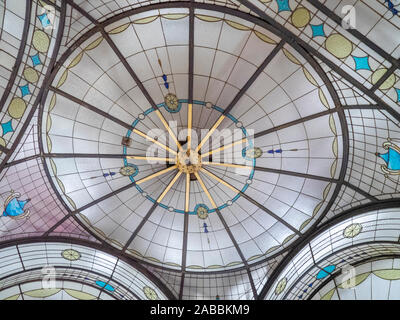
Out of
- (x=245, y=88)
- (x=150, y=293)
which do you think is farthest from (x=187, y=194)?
(x=150, y=293)

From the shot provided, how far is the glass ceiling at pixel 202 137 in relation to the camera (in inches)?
495

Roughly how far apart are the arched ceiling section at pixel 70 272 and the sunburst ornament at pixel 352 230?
8.79 m

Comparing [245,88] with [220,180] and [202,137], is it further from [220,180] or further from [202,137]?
[220,180]

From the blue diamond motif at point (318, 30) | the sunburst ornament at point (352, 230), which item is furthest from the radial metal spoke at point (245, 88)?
the sunburst ornament at point (352, 230)

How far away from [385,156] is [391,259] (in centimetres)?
563

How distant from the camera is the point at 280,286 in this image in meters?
17.8

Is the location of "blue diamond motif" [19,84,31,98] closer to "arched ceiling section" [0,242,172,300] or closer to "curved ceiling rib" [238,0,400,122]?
"arched ceiling section" [0,242,172,300]

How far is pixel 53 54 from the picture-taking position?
13320mm

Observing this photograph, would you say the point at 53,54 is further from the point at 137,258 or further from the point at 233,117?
the point at 137,258

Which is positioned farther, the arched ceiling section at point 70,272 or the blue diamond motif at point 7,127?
the arched ceiling section at point 70,272

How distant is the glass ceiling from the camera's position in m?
12.6

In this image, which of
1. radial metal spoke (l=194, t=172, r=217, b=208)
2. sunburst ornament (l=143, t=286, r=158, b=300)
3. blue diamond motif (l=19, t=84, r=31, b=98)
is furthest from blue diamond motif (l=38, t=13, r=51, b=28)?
sunburst ornament (l=143, t=286, r=158, b=300)

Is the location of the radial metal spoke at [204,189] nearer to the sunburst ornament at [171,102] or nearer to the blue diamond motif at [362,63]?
the sunburst ornament at [171,102]
